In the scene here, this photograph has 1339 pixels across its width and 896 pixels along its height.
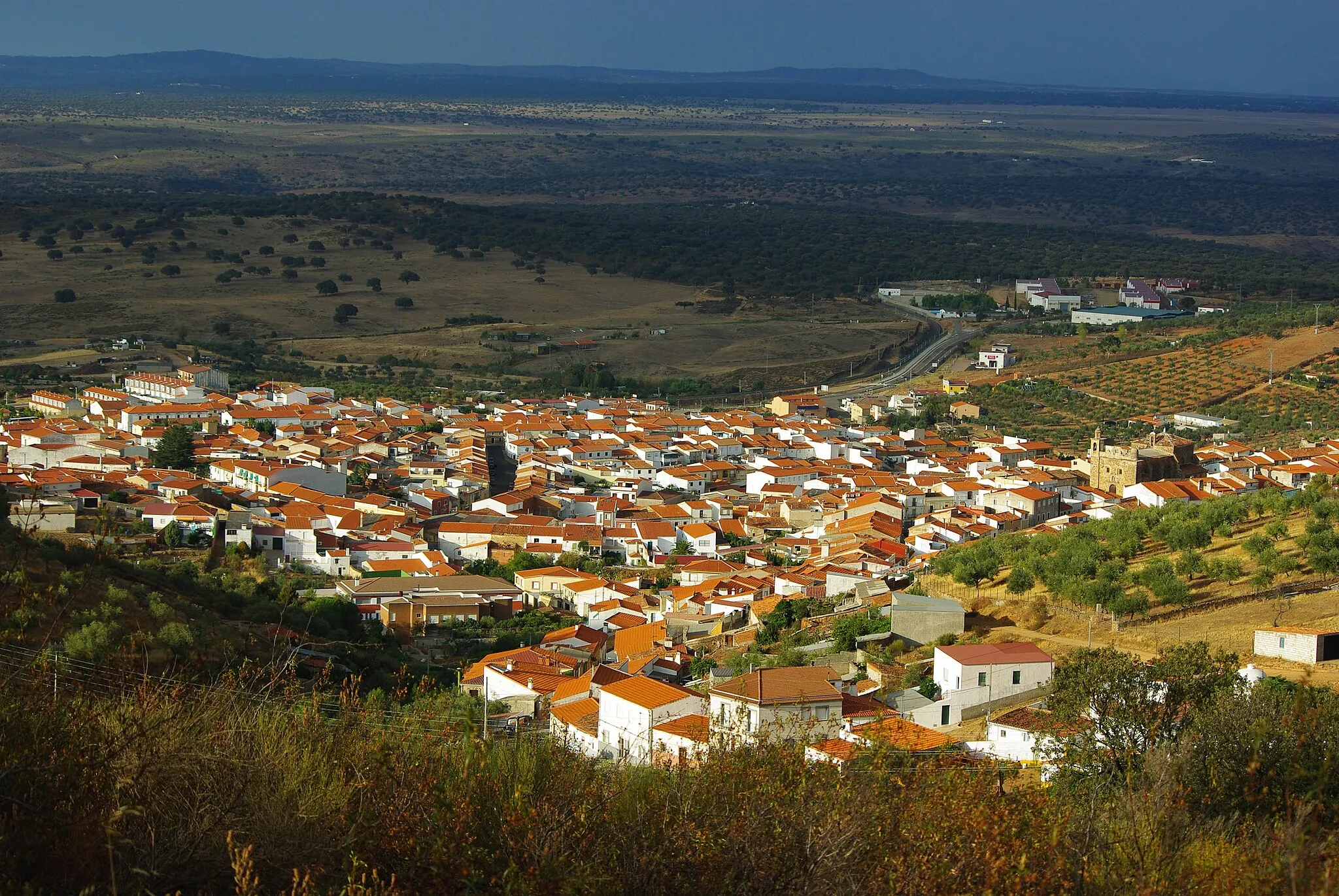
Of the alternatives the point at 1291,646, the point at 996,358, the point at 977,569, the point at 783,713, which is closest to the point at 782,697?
the point at 783,713

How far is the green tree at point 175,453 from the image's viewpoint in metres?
35.8

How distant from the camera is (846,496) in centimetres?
3503

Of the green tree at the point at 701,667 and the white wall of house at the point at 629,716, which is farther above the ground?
the white wall of house at the point at 629,716

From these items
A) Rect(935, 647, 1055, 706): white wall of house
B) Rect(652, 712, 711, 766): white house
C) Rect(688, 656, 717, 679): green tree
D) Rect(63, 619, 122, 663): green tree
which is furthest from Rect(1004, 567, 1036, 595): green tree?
Rect(63, 619, 122, 663): green tree

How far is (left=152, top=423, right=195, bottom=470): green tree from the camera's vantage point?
35.8 meters

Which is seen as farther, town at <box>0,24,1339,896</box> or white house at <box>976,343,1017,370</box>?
white house at <box>976,343,1017,370</box>

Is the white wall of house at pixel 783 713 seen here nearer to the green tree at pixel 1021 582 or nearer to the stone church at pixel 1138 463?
the green tree at pixel 1021 582

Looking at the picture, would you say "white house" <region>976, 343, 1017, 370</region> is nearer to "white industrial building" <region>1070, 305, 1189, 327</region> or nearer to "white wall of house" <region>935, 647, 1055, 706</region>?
"white industrial building" <region>1070, 305, 1189, 327</region>

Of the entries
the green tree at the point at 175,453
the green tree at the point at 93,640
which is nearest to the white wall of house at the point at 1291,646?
the green tree at the point at 93,640

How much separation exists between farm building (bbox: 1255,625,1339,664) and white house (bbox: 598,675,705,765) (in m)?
5.79

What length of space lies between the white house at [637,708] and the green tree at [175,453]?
2192 centimetres

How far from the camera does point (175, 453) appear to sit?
35906 mm

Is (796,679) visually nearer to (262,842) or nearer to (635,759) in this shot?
(635,759)

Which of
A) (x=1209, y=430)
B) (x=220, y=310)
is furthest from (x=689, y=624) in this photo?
(x=220, y=310)
